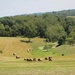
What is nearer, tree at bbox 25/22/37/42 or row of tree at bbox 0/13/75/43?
row of tree at bbox 0/13/75/43

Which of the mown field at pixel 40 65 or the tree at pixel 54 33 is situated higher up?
the mown field at pixel 40 65

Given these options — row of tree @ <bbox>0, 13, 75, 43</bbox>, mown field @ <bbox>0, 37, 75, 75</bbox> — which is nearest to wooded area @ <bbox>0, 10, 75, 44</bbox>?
row of tree @ <bbox>0, 13, 75, 43</bbox>

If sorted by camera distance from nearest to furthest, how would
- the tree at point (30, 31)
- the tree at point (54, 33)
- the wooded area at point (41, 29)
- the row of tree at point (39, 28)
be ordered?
the tree at point (54, 33) < the wooded area at point (41, 29) < the row of tree at point (39, 28) < the tree at point (30, 31)

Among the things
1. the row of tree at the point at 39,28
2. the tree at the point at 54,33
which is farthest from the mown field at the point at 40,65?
the row of tree at the point at 39,28

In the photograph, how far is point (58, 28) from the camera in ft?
407

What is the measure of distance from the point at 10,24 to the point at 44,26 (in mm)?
22094

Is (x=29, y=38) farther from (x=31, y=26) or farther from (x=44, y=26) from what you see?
(x=44, y=26)

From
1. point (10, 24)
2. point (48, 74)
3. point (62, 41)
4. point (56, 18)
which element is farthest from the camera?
point (56, 18)

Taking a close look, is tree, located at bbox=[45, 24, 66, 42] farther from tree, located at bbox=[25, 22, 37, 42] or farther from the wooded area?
tree, located at bbox=[25, 22, 37, 42]

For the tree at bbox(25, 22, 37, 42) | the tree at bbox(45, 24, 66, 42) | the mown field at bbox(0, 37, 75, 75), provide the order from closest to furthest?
the mown field at bbox(0, 37, 75, 75), the tree at bbox(45, 24, 66, 42), the tree at bbox(25, 22, 37, 42)

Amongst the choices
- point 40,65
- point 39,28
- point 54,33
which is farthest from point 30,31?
point 40,65

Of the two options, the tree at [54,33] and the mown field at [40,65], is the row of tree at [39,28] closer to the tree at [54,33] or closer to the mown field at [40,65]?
the tree at [54,33]

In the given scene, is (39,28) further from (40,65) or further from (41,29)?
(40,65)

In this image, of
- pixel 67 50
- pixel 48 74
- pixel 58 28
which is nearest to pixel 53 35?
pixel 58 28
